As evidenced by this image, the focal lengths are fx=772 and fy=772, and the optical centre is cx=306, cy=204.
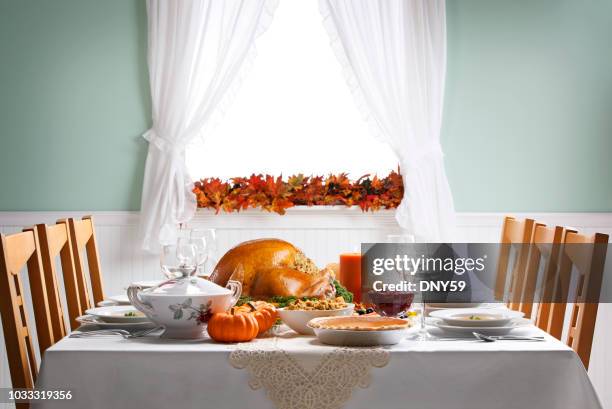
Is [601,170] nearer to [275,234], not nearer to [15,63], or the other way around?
[275,234]

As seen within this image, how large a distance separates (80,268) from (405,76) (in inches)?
74.4

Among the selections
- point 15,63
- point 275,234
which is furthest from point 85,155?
point 275,234

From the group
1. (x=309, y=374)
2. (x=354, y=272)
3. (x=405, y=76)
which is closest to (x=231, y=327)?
(x=309, y=374)

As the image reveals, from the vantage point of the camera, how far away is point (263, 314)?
170cm

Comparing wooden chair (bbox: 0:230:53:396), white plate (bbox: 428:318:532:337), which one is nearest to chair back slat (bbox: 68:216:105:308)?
wooden chair (bbox: 0:230:53:396)

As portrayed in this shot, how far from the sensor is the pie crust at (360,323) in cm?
160

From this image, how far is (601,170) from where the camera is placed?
13.0 feet

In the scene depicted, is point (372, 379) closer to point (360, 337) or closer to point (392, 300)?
point (360, 337)

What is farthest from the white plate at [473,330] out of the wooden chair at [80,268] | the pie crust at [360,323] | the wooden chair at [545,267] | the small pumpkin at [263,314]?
the wooden chair at [80,268]

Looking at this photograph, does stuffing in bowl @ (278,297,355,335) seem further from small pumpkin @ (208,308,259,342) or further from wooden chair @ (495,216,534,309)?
wooden chair @ (495,216,534,309)

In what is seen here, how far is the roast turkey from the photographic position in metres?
1.98

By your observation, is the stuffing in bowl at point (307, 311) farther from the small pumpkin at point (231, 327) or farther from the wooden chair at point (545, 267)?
the wooden chair at point (545, 267)

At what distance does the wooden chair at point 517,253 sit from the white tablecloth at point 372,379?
3.78ft

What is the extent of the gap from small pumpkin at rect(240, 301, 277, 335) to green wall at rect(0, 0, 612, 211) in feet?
7.35
